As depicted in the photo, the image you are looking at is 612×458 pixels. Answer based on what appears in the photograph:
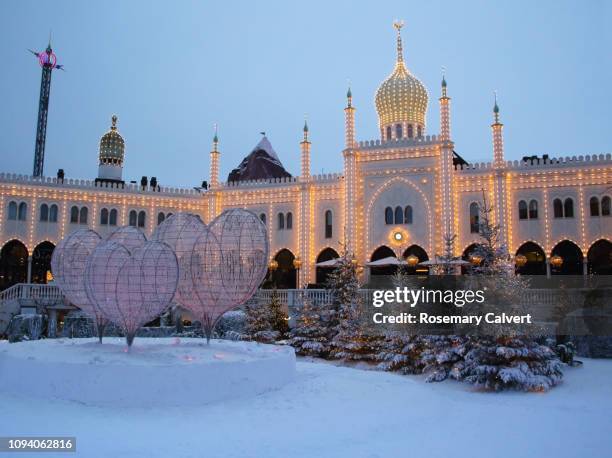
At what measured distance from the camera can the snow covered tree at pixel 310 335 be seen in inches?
915

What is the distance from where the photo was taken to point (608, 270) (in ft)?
103

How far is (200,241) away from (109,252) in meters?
2.55

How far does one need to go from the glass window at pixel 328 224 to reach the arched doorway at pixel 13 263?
2068 cm

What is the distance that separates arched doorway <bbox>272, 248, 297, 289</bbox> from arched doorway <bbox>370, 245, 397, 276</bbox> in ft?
20.5

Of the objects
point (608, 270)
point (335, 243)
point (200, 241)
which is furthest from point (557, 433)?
point (335, 243)

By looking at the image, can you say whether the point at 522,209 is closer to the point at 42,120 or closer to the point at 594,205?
the point at 594,205

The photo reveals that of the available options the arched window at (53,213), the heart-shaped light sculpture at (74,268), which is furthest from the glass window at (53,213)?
the heart-shaped light sculpture at (74,268)

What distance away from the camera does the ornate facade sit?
32375 mm

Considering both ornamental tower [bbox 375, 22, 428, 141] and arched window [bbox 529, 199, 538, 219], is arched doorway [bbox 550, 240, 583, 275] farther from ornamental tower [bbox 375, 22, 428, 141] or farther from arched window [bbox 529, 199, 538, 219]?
ornamental tower [bbox 375, 22, 428, 141]

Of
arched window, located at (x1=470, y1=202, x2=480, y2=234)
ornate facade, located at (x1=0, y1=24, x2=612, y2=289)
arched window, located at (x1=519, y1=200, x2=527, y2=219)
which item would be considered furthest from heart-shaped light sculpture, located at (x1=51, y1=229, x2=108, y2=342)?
arched window, located at (x1=519, y1=200, x2=527, y2=219)

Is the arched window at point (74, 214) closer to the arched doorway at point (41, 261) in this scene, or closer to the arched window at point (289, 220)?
the arched doorway at point (41, 261)

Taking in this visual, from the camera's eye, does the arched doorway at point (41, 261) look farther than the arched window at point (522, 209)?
A: Yes

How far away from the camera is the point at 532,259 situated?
3316 cm

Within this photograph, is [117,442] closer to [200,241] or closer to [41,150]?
[200,241]
